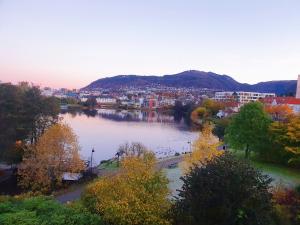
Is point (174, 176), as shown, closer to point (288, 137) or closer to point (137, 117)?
point (288, 137)

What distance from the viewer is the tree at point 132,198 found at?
1079cm

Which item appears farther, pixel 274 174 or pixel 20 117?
pixel 20 117

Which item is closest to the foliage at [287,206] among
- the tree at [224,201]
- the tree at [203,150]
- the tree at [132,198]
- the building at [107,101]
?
the tree at [224,201]

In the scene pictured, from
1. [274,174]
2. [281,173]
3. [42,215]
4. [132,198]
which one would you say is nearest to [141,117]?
[281,173]

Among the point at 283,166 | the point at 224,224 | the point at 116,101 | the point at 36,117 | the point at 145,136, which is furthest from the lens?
the point at 116,101

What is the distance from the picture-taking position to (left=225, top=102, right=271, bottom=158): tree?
2567cm

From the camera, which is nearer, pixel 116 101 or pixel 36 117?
pixel 36 117

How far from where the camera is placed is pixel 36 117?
29359 mm

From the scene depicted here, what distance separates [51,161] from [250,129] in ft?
44.2

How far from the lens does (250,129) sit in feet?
85.7

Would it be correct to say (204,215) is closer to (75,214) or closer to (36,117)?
(75,214)

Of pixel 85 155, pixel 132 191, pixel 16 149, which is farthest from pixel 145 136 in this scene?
pixel 132 191

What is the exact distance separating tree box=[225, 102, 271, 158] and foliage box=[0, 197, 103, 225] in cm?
1693

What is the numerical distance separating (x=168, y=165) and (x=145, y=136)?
2520 centimetres
